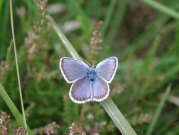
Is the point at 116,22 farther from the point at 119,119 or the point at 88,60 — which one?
the point at 119,119

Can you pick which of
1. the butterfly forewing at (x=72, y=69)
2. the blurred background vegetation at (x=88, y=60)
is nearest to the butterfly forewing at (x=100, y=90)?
the butterfly forewing at (x=72, y=69)

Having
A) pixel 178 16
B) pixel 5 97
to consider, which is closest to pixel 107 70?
pixel 5 97

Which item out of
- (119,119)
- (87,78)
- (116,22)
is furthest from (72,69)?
(116,22)

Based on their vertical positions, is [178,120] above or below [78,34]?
below

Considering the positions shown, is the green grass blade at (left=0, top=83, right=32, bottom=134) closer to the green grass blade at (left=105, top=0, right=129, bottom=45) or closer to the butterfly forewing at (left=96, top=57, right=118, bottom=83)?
the butterfly forewing at (left=96, top=57, right=118, bottom=83)

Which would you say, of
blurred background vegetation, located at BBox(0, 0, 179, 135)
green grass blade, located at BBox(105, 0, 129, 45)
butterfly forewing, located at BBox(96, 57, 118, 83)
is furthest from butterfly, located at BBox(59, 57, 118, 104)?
green grass blade, located at BBox(105, 0, 129, 45)

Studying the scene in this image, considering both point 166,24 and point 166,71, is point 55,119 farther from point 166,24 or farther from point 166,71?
point 166,24

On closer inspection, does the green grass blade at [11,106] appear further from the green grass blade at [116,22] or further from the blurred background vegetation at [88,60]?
the green grass blade at [116,22]
